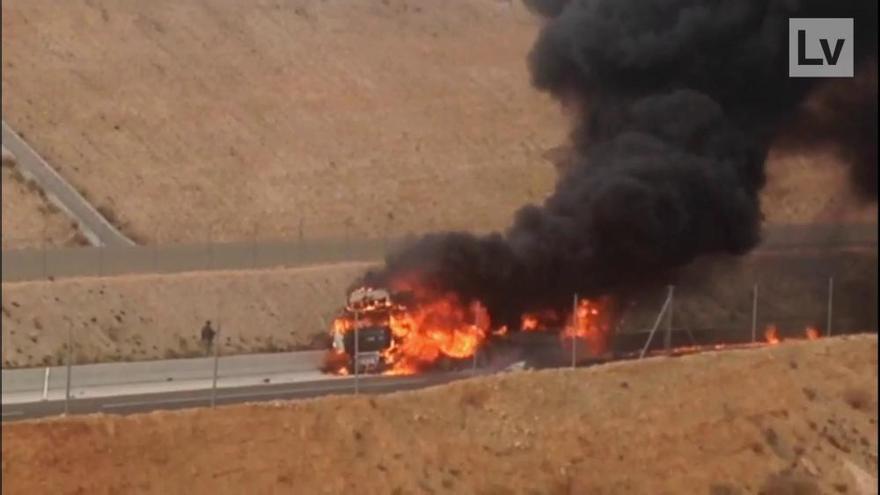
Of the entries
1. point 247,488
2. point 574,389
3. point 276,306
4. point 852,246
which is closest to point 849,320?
point 852,246

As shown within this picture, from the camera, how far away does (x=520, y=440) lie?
9469 mm

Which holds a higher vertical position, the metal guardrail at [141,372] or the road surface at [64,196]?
the road surface at [64,196]

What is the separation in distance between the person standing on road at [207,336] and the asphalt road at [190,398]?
892mm

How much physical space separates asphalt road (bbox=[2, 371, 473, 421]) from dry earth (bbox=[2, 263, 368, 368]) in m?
0.65

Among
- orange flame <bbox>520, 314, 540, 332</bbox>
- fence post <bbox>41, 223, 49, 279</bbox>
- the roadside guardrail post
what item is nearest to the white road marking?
fence post <bbox>41, 223, 49, 279</bbox>

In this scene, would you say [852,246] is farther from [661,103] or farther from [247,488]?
[247,488]

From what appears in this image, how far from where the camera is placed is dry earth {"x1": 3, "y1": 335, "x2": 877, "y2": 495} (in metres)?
8.16

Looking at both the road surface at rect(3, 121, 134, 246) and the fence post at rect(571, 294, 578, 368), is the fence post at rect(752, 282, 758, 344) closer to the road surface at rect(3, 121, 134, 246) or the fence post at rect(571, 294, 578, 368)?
the fence post at rect(571, 294, 578, 368)

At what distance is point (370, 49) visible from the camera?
13492mm

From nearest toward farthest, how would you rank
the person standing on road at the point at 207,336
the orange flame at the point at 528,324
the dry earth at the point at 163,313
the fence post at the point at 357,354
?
the dry earth at the point at 163,313
the fence post at the point at 357,354
the person standing on road at the point at 207,336
the orange flame at the point at 528,324

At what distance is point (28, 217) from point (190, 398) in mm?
2597

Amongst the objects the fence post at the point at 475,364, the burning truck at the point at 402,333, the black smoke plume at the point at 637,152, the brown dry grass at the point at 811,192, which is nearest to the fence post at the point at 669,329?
the black smoke plume at the point at 637,152

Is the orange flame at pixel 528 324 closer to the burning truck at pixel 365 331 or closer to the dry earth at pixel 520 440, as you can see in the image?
the burning truck at pixel 365 331

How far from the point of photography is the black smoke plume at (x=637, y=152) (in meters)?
12.7
